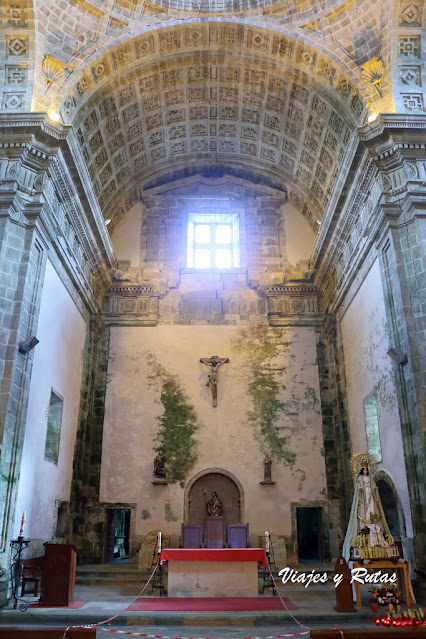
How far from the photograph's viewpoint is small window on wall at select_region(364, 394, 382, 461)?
13.1m

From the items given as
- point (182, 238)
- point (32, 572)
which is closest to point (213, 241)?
point (182, 238)

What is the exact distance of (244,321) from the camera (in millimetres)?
17562

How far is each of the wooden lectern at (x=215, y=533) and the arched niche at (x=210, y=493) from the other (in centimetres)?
195

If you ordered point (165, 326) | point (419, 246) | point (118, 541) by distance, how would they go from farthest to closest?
1. point (118, 541)
2. point (165, 326)
3. point (419, 246)

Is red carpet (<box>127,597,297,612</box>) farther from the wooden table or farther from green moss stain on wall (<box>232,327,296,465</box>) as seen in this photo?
green moss stain on wall (<box>232,327,296,465</box>)

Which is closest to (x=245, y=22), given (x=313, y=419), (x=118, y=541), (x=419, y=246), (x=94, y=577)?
(x=419, y=246)

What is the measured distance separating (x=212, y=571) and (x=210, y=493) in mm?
5724

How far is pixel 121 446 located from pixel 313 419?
5927 millimetres

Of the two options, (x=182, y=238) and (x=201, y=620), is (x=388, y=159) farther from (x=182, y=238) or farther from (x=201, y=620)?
(x=201, y=620)

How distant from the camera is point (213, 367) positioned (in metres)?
16.8

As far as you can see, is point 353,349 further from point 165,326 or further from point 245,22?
point 245,22

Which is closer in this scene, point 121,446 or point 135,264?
point 121,446

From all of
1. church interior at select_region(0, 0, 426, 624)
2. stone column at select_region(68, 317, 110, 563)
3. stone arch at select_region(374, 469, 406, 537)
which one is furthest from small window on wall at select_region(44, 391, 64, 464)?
stone arch at select_region(374, 469, 406, 537)

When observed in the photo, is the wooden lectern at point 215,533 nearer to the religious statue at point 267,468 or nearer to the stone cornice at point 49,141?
the religious statue at point 267,468
